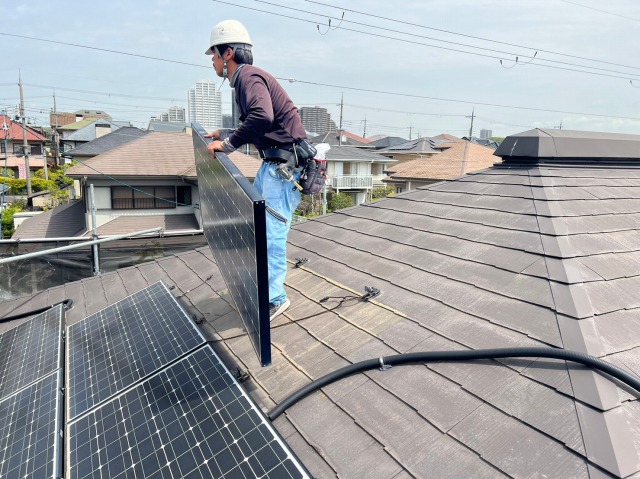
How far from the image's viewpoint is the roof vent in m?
5.38

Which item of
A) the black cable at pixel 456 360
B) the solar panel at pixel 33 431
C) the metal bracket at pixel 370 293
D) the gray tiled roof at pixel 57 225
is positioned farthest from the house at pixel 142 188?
the black cable at pixel 456 360

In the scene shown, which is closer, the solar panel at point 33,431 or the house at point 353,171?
the solar panel at point 33,431

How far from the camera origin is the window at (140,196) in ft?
69.9

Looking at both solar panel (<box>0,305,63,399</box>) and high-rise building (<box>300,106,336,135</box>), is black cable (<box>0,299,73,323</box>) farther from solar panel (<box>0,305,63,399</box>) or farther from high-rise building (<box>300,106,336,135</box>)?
high-rise building (<box>300,106,336,135</box>)

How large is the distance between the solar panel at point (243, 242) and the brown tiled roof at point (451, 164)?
27.1 metres

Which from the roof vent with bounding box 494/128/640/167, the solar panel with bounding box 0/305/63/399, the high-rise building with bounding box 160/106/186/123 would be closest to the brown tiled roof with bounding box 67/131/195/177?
the solar panel with bounding box 0/305/63/399

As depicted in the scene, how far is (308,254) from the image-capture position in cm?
521

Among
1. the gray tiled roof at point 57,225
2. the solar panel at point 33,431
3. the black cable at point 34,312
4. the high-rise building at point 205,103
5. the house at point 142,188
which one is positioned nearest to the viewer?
the solar panel at point 33,431

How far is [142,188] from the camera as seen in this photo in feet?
70.6

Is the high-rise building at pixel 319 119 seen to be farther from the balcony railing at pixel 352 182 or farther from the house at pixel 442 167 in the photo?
the house at pixel 442 167

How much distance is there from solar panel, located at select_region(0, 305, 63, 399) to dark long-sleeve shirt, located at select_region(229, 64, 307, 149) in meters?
2.47

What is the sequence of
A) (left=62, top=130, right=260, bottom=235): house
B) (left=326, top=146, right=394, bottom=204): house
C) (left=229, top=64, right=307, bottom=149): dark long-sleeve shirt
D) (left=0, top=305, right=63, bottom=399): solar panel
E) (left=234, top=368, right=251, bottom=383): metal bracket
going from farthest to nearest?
(left=326, top=146, right=394, bottom=204): house → (left=62, top=130, right=260, bottom=235): house → (left=0, top=305, right=63, bottom=399): solar panel → (left=229, top=64, right=307, bottom=149): dark long-sleeve shirt → (left=234, top=368, right=251, bottom=383): metal bracket

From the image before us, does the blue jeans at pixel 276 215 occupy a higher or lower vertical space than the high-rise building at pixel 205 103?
lower

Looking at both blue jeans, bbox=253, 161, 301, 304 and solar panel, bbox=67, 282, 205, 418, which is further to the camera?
blue jeans, bbox=253, 161, 301, 304
